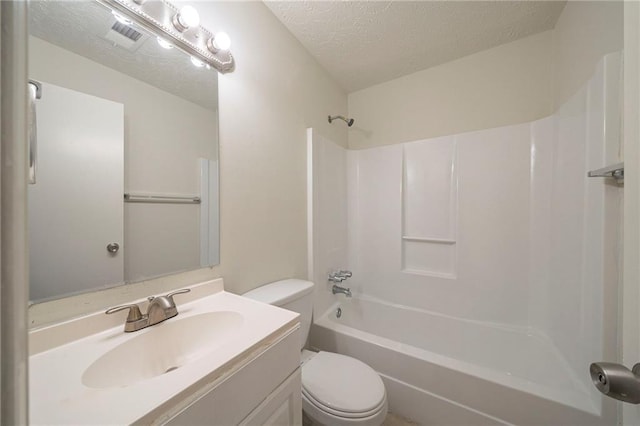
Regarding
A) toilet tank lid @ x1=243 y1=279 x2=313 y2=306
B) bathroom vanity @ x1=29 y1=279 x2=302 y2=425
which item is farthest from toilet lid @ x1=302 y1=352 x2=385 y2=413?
toilet tank lid @ x1=243 y1=279 x2=313 y2=306

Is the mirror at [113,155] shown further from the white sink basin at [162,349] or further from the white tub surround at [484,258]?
the white tub surround at [484,258]

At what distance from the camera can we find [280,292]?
1.18m

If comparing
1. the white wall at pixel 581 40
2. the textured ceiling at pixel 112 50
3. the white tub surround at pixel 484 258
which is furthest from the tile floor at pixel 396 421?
the white wall at pixel 581 40

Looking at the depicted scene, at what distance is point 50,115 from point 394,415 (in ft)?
6.51

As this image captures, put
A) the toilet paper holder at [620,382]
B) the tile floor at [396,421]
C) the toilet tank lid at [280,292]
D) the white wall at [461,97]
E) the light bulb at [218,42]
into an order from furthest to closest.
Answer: the white wall at [461,97]
the tile floor at [396,421]
the toilet tank lid at [280,292]
the light bulb at [218,42]
the toilet paper holder at [620,382]

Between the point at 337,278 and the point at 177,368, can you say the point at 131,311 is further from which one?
the point at 337,278

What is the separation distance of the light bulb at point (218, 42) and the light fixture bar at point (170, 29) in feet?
0.04

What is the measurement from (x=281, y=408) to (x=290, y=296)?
0.49m

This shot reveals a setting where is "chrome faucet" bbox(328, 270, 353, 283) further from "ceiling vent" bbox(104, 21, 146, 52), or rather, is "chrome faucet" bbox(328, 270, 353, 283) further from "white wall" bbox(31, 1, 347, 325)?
"ceiling vent" bbox(104, 21, 146, 52)

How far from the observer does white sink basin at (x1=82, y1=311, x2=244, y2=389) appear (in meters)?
0.59

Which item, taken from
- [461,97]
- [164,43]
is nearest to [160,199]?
[164,43]

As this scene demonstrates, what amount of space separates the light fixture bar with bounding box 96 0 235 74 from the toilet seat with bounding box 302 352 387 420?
1.55m

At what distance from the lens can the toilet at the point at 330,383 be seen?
908mm

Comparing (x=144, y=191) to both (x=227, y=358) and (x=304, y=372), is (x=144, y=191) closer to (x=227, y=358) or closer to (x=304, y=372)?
(x=227, y=358)
